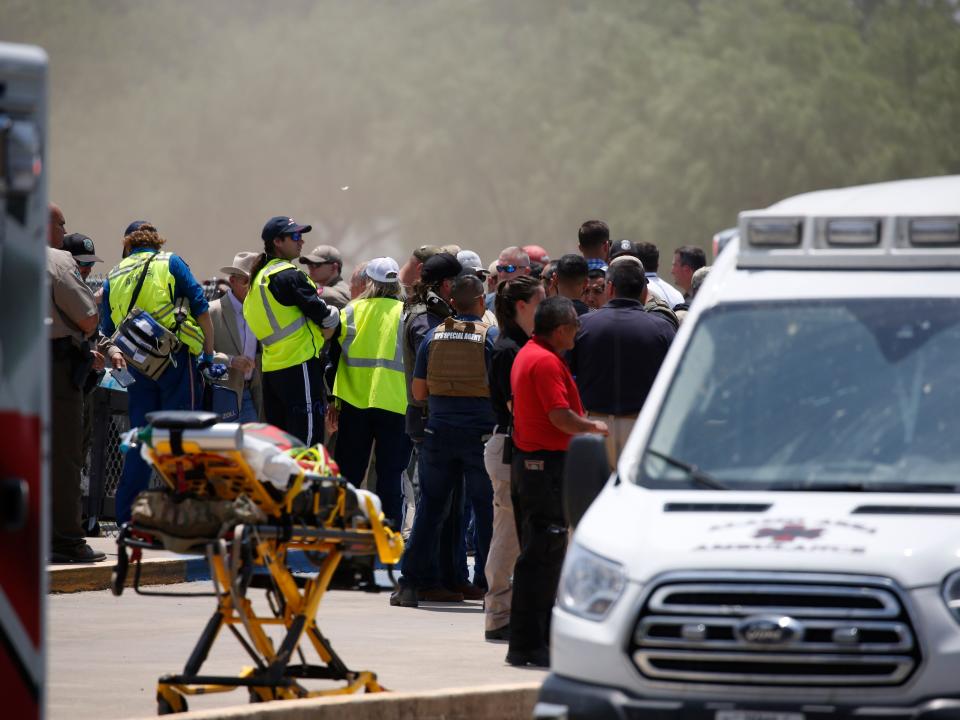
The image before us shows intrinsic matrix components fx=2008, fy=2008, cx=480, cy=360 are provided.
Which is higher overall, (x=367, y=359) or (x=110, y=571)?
(x=367, y=359)

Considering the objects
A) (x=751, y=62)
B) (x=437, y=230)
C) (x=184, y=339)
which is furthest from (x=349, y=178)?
(x=184, y=339)

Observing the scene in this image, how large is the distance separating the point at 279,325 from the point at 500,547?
3.90 metres

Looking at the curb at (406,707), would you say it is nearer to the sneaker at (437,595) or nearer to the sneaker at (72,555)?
the sneaker at (437,595)

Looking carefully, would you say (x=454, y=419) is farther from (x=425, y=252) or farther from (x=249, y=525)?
(x=249, y=525)

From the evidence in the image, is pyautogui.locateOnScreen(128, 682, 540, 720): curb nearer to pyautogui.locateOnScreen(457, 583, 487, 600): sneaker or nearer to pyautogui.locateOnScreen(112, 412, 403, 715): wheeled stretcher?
pyautogui.locateOnScreen(112, 412, 403, 715): wheeled stretcher

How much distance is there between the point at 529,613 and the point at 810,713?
A: 412 centimetres

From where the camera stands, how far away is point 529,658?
10.5 meters

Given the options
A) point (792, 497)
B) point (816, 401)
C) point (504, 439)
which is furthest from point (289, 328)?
point (792, 497)

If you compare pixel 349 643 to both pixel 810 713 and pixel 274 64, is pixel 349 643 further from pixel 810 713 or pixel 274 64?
pixel 274 64

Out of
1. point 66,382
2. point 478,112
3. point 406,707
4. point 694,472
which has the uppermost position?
point 478,112

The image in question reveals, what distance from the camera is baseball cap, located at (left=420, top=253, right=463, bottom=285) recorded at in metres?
13.5

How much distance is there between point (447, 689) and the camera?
9195 mm

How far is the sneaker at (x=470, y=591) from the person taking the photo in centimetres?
1367

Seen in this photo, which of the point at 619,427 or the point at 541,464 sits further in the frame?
the point at 619,427
